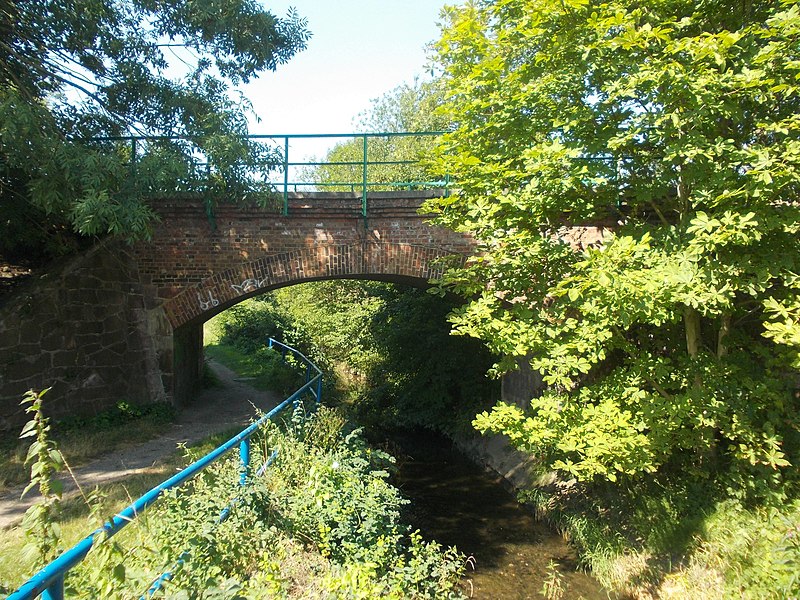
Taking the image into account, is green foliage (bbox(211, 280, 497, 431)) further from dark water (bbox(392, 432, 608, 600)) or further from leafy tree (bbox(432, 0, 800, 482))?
leafy tree (bbox(432, 0, 800, 482))

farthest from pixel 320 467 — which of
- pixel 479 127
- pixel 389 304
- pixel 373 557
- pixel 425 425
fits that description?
pixel 389 304

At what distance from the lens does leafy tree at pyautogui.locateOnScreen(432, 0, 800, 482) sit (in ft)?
16.5

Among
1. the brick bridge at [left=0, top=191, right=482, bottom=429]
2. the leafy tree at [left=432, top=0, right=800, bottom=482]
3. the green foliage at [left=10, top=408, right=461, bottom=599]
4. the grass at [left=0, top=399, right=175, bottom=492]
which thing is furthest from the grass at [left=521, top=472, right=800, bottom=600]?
the grass at [left=0, top=399, right=175, bottom=492]

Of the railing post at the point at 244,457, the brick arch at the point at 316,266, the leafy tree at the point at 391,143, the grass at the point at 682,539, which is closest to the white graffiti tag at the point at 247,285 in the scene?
the brick arch at the point at 316,266

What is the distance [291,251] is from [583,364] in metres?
5.58

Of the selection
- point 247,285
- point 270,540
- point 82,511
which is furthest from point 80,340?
point 270,540

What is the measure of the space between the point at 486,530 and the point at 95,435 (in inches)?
227

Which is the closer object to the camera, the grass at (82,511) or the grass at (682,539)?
→ the grass at (82,511)

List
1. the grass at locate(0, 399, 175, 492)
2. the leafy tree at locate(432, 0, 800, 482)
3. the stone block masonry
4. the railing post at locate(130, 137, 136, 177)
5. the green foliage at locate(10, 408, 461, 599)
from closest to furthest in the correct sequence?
the green foliage at locate(10, 408, 461, 599)
the leafy tree at locate(432, 0, 800, 482)
the grass at locate(0, 399, 175, 492)
the railing post at locate(130, 137, 136, 177)
the stone block masonry

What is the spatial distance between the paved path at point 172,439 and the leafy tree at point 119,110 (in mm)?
2937

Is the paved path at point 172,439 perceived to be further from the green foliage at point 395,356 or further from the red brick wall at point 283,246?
the green foliage at point 395,356

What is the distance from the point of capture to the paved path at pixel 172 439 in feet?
20.1

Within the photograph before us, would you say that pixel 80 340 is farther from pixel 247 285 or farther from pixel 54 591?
pixel 54 591

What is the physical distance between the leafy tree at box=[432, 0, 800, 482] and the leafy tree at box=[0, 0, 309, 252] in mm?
3870
